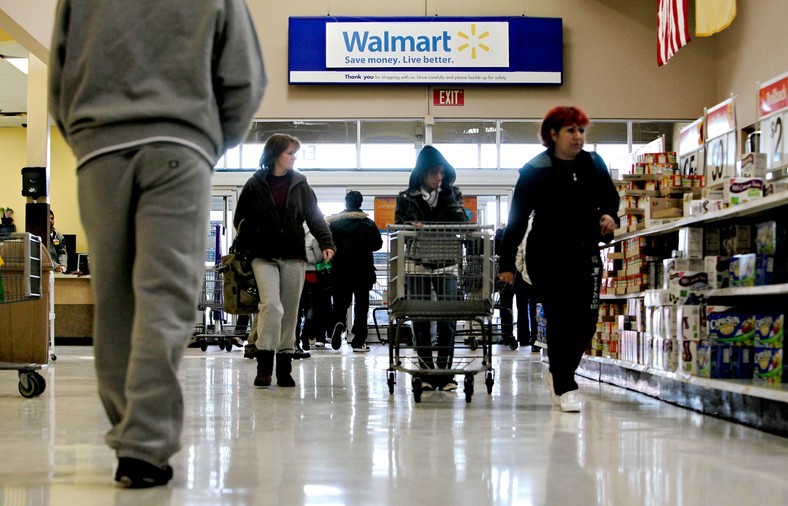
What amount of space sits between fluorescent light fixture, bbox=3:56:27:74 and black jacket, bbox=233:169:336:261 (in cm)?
912

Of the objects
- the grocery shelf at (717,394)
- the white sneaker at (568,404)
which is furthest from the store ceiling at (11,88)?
the white sneaker at (568,404)

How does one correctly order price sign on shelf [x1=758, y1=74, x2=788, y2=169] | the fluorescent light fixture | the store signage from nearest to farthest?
price sign on shelf [x1=758, y1=74, x2=788, y2=169] < the store signage < the fluorescent light fixture

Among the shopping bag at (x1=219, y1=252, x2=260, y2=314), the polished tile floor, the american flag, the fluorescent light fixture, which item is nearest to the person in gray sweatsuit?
the polished tile floor

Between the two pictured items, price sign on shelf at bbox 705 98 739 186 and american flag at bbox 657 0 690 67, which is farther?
american flag at bbox 657 0 690 67

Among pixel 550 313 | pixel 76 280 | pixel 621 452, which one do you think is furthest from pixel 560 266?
pixel 76 280

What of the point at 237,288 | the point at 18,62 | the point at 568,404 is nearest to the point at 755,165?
the point at 568,404

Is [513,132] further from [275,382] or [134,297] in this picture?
[134,297]

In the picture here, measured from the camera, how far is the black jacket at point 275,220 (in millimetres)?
5645

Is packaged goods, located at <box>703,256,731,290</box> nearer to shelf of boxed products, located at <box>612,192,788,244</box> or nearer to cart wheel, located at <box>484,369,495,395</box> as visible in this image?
shelf of boxed products, located at <box>612,192,788,244</box>

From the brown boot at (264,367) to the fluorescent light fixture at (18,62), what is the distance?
9.35 meters

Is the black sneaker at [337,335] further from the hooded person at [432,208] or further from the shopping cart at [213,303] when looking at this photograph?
the hooded person at [432,208]

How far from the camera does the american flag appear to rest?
36.8ft

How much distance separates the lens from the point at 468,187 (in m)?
13.8

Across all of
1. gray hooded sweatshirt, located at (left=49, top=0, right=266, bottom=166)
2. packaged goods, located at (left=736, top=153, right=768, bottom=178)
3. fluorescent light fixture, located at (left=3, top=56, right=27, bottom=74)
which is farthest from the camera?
fluorescent light fixture, located at (left=3, top=56, right=27, bottom=74)
